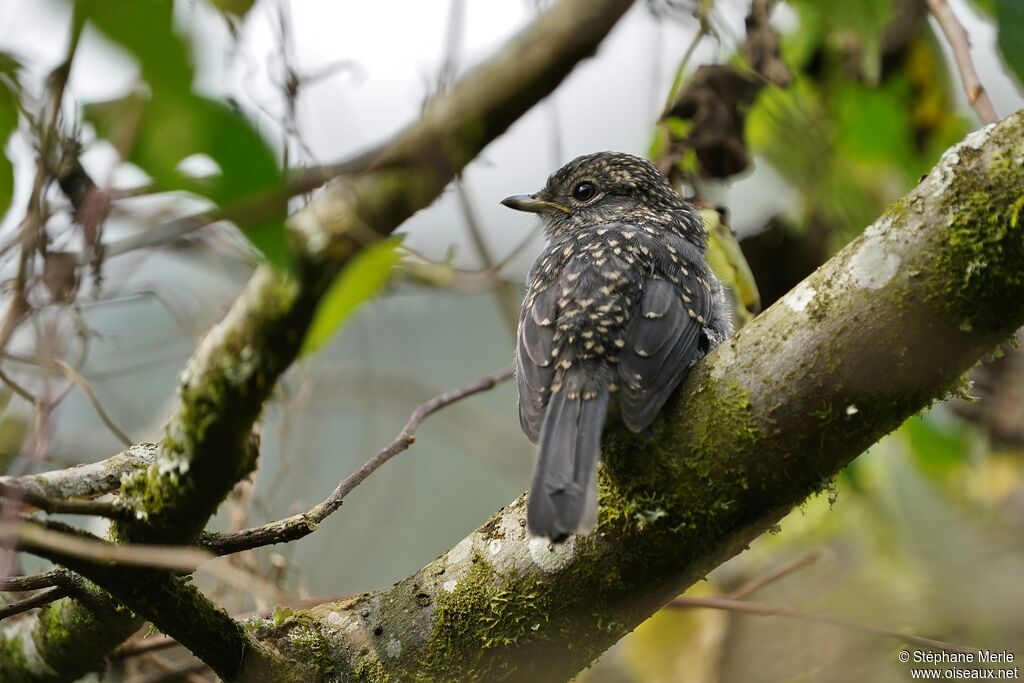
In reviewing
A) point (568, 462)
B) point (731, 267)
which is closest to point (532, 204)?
point (731, 267)

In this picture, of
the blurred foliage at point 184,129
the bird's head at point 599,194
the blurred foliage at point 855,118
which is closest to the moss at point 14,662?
the blurred foliage at point 184,129

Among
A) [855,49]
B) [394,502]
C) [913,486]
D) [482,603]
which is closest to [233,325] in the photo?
[482,603]

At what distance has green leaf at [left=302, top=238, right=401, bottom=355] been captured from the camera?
1.24 metres

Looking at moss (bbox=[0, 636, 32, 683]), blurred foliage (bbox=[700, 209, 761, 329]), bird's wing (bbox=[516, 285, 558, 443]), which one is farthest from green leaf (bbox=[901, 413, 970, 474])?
moss (bbox=[0, 636, 32, 683])

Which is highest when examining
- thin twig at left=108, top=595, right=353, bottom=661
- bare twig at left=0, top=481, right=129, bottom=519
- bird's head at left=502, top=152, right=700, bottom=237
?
bird's head at left=502, top=152, right=700, bottom=237

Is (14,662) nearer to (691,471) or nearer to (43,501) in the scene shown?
(43,501)

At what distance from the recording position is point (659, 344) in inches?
101

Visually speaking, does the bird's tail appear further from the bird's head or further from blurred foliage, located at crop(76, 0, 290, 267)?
the bird's head

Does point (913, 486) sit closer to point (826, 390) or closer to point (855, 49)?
point (855, 49)

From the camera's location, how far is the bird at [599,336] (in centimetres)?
214

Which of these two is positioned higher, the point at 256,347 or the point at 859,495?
the point at 859,495

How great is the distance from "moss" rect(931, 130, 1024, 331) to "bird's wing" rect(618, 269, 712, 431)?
2.27ft

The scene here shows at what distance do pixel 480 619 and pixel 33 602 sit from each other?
99 cm

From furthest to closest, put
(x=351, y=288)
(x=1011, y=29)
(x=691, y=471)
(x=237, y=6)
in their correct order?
(x=691, y=471)
(x=237, y=6)
(x=1011, y=29)
(x=351, y=288)
